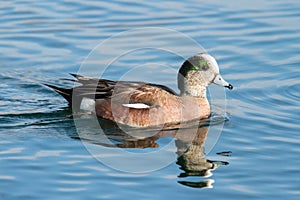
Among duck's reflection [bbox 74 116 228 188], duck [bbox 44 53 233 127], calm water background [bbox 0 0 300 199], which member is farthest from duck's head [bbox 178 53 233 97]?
duck's reflection [bbox 74 116 228 188]

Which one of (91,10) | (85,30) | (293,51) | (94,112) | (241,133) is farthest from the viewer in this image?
(91,10)

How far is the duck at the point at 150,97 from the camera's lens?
34.0 feet

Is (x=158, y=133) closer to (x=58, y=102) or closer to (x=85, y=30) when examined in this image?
(x=58, y=102)

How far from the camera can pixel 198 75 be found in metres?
10.6

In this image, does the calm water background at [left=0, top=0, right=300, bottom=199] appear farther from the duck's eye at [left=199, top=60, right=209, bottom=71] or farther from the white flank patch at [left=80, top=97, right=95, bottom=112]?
the duck's eye at [left=199, top=60, right=209, bottom=71]

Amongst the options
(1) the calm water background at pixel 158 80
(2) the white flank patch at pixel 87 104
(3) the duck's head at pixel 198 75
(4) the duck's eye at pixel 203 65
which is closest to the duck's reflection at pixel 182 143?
(1) the calm water background at pixel 158 80

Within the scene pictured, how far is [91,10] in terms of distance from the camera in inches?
577

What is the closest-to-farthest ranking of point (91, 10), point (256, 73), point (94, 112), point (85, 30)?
point (94, 112) < point (256, 73) < point (85, 30) < point (91, 10)

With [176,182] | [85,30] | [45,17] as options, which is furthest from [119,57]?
[176,182]

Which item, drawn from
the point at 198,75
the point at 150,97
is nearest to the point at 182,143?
the point at 150,97

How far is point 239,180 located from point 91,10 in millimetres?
7090

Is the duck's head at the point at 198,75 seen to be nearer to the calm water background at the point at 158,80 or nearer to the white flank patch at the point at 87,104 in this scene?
the calm water background at the point at 158,80

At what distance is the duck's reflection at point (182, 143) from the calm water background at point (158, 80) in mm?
111

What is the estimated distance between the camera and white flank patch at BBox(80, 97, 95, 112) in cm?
1073
